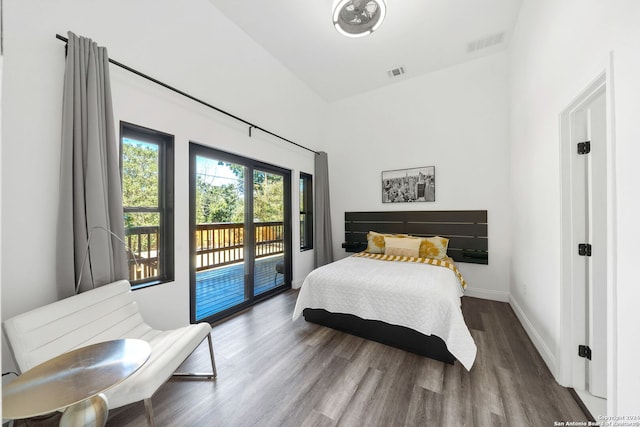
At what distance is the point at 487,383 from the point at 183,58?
3.69m

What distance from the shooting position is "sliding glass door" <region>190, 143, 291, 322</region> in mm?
2779

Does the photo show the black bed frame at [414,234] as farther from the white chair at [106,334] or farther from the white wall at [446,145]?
the white chair at [106,334]

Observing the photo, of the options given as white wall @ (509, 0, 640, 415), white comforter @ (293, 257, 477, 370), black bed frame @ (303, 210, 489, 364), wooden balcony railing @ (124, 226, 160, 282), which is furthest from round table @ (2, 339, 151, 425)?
white wall @ (509, 0, 640, 415)

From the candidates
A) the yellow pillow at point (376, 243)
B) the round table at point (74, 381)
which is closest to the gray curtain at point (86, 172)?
the round table at point (74, 381)

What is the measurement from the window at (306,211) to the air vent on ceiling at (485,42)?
2.83 m

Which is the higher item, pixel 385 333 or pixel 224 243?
pixel 224 243

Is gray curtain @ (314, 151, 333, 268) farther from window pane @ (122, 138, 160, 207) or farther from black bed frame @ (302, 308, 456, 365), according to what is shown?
window pane @ (122, 138, 160, 207)

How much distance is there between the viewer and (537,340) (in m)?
2.25

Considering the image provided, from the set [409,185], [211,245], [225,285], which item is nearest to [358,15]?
[409,185]

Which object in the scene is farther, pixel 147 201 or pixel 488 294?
pixel 488 294

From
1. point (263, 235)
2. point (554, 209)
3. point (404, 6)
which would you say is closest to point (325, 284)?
point (263, 235)

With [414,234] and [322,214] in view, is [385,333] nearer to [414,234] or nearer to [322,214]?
[414,234]

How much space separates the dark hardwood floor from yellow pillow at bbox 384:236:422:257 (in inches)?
49.6

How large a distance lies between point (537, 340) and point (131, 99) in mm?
3946
